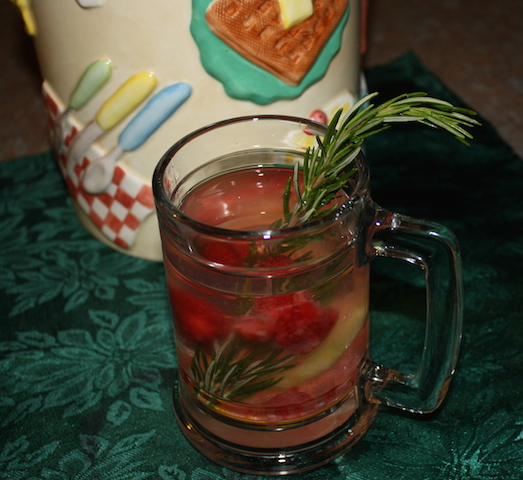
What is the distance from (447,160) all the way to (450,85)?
0.21 metres

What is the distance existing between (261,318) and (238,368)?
1.4 inches

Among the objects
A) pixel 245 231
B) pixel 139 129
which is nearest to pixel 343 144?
pixel 245 231

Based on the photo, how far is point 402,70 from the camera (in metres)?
0.81

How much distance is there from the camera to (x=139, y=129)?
536 mm

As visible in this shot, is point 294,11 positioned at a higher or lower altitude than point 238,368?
higher

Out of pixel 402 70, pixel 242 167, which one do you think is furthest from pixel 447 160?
pixel 242 167

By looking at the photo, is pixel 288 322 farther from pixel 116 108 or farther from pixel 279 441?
pixel 116 108

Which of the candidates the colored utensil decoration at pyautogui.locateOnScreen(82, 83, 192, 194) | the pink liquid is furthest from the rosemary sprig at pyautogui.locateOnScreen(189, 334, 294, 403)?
the colored utensil decoration at pyautogui.locateOnScreen(82, 83, 192, 194)

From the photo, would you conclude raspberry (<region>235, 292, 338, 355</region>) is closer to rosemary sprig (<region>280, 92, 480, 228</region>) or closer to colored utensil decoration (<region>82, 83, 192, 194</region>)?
rosemary sprig (<region>280, 92, 480, 228</region>)

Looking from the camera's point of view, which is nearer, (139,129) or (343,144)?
(343,144)

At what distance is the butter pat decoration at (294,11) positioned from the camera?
1.62 feet

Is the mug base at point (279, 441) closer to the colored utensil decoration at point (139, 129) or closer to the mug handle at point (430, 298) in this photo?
the mug handle at point (430, 298)

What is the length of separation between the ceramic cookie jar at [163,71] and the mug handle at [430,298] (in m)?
0.17

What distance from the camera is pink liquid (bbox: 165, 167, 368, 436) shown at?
1.25ft
